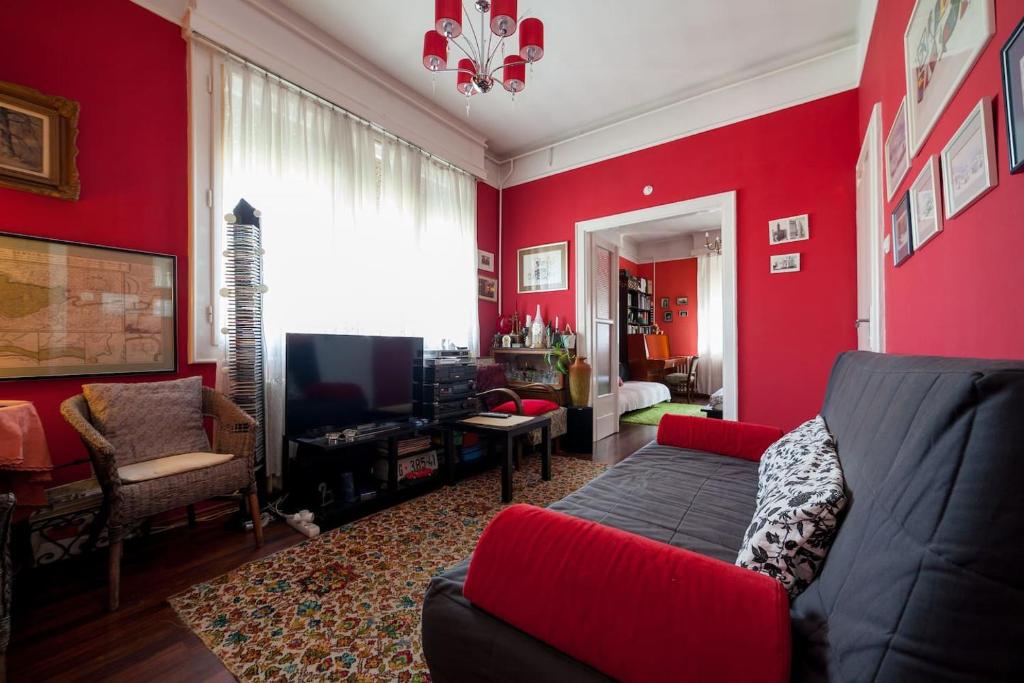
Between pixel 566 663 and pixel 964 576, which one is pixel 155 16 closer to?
pixel 566 663

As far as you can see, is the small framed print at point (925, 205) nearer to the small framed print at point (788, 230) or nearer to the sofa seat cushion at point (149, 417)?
the small framed print at point (788, 230)

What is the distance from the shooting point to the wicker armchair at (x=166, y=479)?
5.55 feet

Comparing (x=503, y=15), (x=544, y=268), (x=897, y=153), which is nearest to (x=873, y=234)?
(x=897, y=153)

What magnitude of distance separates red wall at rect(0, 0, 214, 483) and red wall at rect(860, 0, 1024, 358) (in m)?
3.47

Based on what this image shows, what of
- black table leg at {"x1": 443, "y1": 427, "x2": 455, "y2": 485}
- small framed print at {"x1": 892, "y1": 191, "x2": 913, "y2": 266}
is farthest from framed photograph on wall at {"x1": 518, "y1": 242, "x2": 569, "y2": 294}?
small framed print at {"x1": 892, "y1": 191, "x2": 913, "y2": 266}

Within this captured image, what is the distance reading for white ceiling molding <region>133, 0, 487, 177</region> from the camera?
2535mm

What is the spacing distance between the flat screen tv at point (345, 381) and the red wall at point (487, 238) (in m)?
Answer: 1.59

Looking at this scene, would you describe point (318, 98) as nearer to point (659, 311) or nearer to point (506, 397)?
point (506, 397)

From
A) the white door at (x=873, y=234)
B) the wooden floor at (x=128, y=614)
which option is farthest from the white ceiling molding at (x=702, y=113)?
the wooden floor at (x=128, y=614)

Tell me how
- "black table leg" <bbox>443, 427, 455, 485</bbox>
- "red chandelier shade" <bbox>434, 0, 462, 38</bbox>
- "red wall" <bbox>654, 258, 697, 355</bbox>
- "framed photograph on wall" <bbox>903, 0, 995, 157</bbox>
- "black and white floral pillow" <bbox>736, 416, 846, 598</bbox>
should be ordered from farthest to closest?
"red wall" <bbox>654, 258, 697, 355</bbox>, "black table leg" <bbox>443, 427, 455, 485</bbox>, "red chandelier shade" <bbox>434, 0, 462, 38</bbox>, "framed photograph on wall" <bbox>903, 0, 995, 157</bbox>, "black and white floral pillow" <bbox>736, 416, 846, 598</bbox>

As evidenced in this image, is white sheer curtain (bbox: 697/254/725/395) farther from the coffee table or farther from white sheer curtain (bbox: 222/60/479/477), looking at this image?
the coffee table

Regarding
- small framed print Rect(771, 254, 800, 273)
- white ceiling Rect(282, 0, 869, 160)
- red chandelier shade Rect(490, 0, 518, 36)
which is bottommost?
small framed print Rect(771, 254, 800, 273)

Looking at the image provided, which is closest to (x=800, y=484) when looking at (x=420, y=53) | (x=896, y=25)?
(x=896, y=25)

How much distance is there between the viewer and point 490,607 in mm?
882
